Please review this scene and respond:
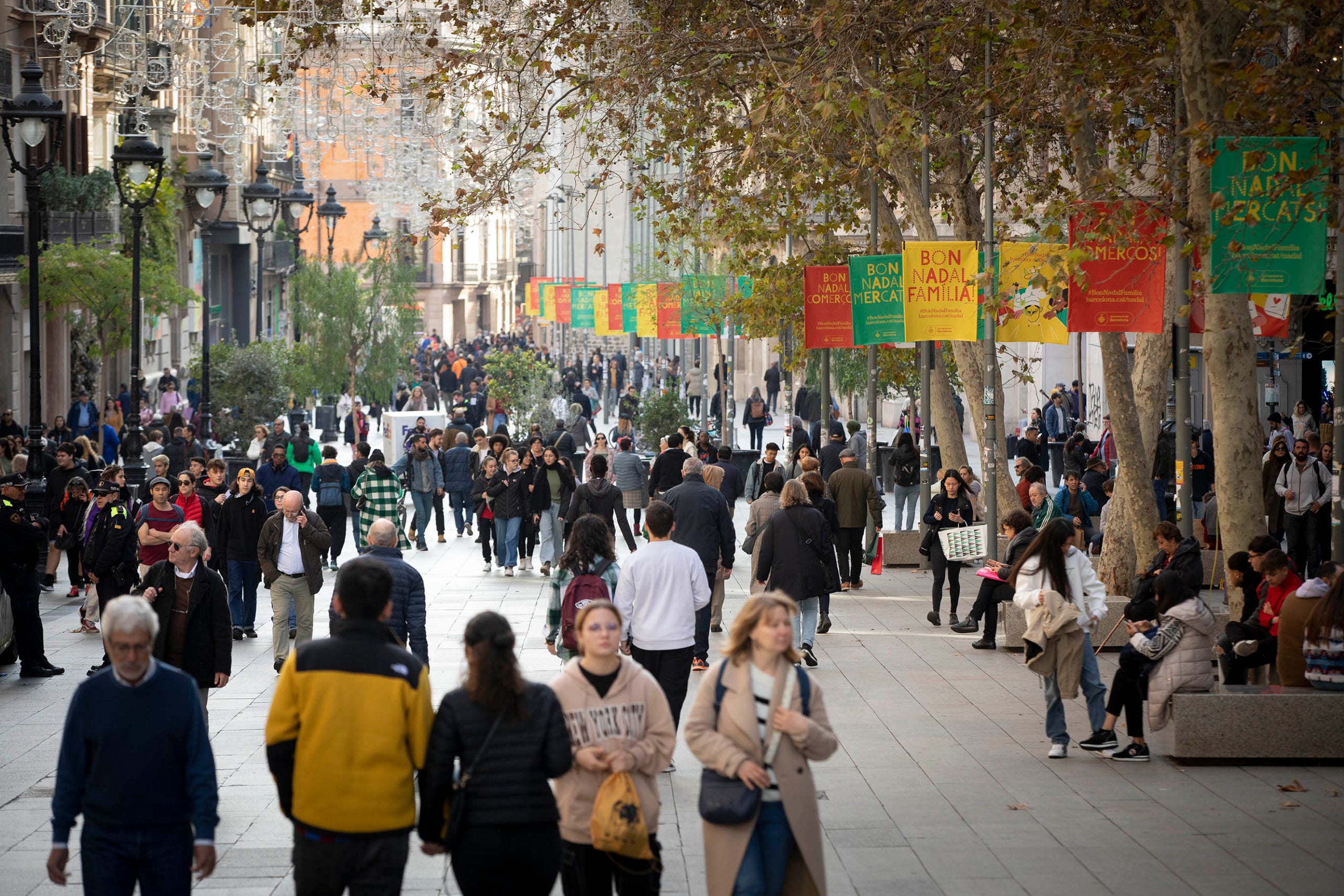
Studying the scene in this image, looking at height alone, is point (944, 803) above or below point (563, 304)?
below

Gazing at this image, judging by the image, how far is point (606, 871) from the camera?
634 centimetres

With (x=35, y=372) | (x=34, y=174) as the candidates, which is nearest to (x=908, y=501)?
(x=35, y=372)

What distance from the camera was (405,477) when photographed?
2392 centimetres

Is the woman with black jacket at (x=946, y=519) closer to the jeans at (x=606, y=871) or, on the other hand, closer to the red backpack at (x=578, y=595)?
the red backpack at (x=578, y=595)

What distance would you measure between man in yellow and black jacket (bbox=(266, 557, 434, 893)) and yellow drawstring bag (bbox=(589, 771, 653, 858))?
2.21 feet

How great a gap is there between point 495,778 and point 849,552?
13.8 metres

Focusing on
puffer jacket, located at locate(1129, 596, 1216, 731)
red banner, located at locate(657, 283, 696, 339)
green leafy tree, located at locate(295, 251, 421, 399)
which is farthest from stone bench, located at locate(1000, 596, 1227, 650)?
green leafy tree, located at locate(295, 251, 421, 399)

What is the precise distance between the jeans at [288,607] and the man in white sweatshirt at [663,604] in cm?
426

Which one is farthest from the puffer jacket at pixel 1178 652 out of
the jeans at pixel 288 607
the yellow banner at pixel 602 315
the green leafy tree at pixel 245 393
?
the yellow banner at pixel 602 315

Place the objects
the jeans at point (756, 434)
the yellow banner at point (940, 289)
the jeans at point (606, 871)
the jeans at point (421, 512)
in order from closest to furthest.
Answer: the jeans at point (606, 871)
the yellow banner at point (940, 289)
the jeans at point (421, 512)
the jeans at point (756, 434)

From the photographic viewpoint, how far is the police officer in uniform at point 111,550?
14.2 m

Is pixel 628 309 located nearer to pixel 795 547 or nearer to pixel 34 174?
pixel 34 174

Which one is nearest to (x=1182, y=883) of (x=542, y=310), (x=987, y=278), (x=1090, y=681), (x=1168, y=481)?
(x=1090, y=681)

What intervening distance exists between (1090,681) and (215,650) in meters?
5.19
